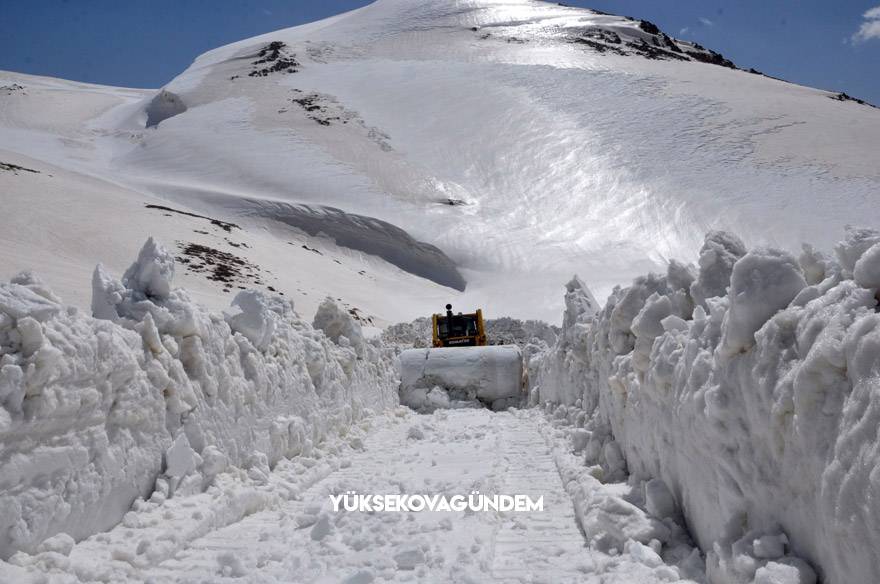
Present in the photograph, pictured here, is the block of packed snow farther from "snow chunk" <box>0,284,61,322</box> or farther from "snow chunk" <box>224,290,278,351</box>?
"snow chunk" <box>0,284,61,322</box>

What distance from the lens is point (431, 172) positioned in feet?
136

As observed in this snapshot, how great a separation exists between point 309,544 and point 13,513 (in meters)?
1.40

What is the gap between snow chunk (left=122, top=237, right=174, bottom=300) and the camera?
4836 millimetres

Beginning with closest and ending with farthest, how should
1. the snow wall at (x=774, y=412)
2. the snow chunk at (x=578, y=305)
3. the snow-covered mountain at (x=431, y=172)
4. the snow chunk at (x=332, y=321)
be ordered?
the snow wall at (x=774, y=412), the snow chunk at (x=332, y=321), the snow chunk at (x=578, y=305), the snow-covered mountain at (x=431, y=172)

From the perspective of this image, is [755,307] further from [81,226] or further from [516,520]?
[81,226]

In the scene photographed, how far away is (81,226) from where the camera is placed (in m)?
21.0

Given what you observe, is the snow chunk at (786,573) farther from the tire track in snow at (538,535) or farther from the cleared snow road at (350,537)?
the tire track in snow at (538,535)

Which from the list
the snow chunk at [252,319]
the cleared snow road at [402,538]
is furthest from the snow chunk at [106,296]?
the cleared snow road at [402,538]

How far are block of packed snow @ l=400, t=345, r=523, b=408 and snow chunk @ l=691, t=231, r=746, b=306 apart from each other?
311 inches

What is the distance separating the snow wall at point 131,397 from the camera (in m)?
3.22

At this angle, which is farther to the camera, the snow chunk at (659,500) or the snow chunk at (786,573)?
the snow chunk at (659,500)

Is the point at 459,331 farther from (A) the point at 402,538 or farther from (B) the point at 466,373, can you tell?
(A) the point at 402,538

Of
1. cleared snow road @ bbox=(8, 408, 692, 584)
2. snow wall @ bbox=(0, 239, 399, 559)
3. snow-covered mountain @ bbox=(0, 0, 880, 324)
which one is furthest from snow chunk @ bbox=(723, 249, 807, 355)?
snow-covered mountain @ bbox=(0, 0, 880, 324)

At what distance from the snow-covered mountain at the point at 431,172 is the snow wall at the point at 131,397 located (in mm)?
9027
